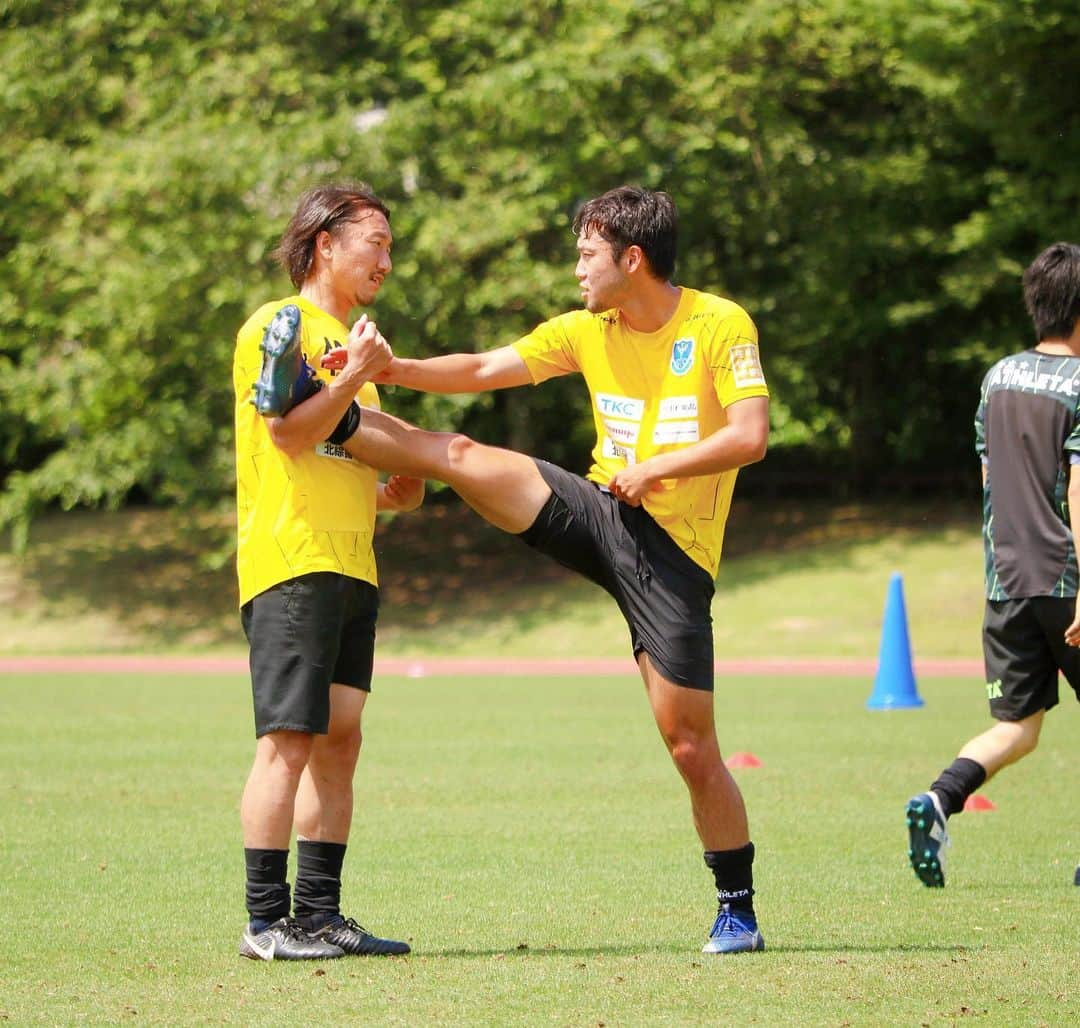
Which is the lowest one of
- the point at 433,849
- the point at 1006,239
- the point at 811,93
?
the point at 433,849

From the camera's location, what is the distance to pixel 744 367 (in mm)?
5457

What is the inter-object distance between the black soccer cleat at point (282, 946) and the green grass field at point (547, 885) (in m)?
0.06

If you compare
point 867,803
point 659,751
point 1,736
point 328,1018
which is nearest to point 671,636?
point 328,1018

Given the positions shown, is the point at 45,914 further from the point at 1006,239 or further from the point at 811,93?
the point at 811,93

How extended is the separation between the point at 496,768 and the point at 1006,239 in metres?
19.5

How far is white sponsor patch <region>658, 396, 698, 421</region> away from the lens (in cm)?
559

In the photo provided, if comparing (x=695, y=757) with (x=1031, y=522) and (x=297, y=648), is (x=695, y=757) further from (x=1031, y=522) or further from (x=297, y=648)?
(x=1031, y=522)

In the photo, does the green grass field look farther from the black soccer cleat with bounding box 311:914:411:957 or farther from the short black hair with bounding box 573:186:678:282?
the short black hair with bounding box 573:186:678:282

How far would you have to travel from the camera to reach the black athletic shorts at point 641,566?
5.47m

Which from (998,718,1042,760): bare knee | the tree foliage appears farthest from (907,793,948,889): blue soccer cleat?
the tree foliage

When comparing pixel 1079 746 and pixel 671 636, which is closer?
pixel 671 636

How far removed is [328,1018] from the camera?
4.44 meters

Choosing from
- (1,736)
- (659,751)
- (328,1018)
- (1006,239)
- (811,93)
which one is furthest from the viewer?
(811,93)

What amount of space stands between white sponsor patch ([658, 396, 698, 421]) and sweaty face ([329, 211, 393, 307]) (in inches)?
40.6
